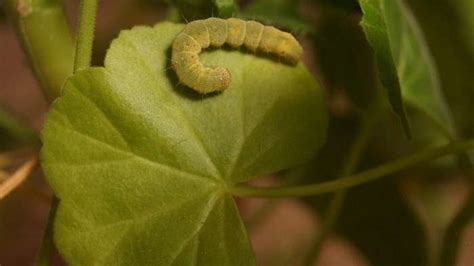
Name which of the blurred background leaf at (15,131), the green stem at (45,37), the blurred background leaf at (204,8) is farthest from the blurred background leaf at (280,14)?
the blurred background leaf at (15,131)

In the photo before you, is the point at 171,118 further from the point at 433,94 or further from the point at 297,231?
the point at 297,231

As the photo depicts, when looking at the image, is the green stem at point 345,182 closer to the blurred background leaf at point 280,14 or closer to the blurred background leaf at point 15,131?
the blurred background leaf at point 280,14

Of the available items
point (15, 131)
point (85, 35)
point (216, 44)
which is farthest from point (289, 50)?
point (15, 131)

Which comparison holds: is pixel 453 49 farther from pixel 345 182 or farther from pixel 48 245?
pixel 48 245

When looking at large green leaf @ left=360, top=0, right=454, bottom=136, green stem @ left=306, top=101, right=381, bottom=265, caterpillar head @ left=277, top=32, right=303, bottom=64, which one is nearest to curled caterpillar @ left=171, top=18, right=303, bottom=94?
caterpillar head @ left=277, top=32, right=303, bottom=64

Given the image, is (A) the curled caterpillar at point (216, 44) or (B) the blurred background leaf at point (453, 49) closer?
(A) the curled caterpillar at point (216, 44)

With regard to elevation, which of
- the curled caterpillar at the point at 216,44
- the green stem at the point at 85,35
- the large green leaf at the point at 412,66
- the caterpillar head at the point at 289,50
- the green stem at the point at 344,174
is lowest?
the green stem at the point at 344,174

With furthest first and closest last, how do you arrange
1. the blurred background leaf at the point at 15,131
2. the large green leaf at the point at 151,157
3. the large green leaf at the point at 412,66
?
the blurred background leaf at the point at 15,131 < the large green leaf at the point at 412,66 < the large green leaf at the point at 151,157

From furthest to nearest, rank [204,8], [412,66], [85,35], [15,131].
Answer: [15,131], [412,66], [204,8], [85,35]
